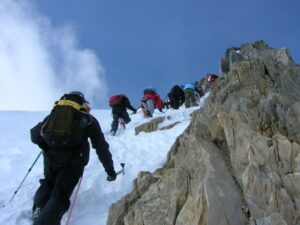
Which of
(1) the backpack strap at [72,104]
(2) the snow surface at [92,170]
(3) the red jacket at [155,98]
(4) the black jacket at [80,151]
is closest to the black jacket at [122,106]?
(2) the snow surface at [92,170]

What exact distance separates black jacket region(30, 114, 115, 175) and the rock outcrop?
1.18m

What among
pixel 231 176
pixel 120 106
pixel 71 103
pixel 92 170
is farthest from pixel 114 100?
pixel 231 176

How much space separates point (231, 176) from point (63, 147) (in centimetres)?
338

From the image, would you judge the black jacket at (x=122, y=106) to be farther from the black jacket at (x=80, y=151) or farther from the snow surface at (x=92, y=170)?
the black jacket at (x=80, y=151)

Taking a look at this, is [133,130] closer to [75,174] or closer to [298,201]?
[75,174]

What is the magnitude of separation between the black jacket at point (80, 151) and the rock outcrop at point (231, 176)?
118 cm

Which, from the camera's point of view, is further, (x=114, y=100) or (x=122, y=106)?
(x=122, y=106)

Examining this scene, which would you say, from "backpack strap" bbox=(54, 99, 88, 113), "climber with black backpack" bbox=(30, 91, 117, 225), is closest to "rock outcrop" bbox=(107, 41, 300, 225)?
"climber with black backpack" bbox=(30, 91, 117, 225)

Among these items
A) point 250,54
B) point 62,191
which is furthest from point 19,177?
point 250,54

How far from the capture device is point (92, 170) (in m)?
13.2

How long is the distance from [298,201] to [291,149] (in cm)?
152

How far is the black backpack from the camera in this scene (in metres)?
8.54

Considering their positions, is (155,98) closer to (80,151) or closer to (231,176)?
(80,151)

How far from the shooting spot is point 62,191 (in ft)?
28.1
